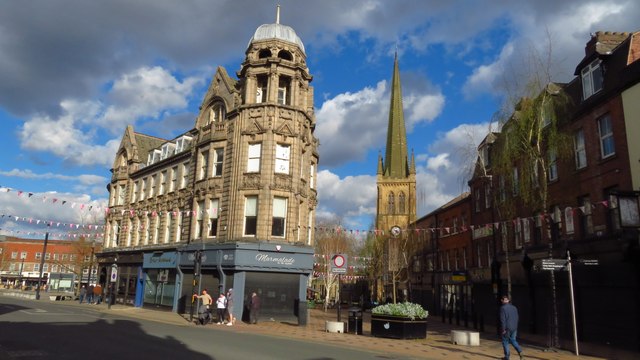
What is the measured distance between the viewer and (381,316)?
19.8m

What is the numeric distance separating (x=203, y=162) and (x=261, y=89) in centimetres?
637

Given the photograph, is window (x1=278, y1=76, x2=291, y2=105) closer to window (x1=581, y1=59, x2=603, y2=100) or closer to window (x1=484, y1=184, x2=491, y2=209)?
window (x1=484, y1=184, x2=491, y2=209)

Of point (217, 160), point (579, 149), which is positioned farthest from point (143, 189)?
point (579, 149)

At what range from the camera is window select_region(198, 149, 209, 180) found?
1241 inches

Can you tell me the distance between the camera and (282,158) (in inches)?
1129

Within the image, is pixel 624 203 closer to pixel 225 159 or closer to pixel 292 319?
pixel 292 319

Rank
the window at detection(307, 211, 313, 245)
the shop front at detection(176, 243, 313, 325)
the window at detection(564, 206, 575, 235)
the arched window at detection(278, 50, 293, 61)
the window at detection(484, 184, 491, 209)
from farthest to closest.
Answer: the window at detection(484, 184, 491, 209) → the window at detection(307, 211, 313, 245) → the arched window at detection(278, 50, 293, 61) → the shop front at detection(176, 243, 313, 325) → the window at detection(564, 206, 575, 235)

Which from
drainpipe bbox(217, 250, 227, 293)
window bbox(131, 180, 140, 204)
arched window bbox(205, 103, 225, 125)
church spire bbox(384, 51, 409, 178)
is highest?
church spire bbox(384, 51, 409, 178)

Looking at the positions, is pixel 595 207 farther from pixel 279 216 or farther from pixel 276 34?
pixel 276 34

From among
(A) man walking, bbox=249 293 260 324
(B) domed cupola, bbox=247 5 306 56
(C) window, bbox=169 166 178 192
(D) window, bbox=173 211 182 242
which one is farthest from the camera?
(C) window, bbox=169 166 178 192

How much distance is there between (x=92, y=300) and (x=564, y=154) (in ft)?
126

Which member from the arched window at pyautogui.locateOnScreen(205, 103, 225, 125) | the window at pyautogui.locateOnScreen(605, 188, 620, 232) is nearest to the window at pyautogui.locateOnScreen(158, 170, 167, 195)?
the arched window at pyautogui.locateOnScreen(205, 103, 225, 125)

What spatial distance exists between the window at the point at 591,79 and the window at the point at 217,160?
20.6 m

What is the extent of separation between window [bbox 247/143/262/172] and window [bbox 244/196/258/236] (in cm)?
179
